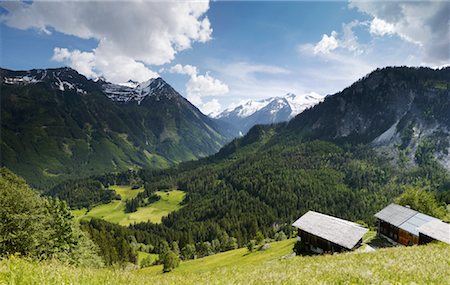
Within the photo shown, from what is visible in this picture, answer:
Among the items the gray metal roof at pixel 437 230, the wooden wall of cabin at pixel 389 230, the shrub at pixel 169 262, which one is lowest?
the shrub at pixel 169 262

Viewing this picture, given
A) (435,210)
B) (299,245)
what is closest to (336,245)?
(299,245)

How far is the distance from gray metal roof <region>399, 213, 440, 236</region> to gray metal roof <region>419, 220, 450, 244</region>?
3.83 metres

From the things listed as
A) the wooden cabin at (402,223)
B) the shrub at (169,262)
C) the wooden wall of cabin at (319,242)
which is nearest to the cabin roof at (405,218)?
the wooden cabin at (402,223)

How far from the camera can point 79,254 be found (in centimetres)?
6025

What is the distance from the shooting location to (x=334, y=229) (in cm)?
6353

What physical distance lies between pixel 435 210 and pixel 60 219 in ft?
315

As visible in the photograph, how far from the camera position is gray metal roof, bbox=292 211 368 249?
195 ft

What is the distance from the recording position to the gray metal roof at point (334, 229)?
59341 millimetres

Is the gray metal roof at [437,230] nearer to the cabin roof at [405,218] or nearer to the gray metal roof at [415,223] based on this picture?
the cabin roof at [405,218]

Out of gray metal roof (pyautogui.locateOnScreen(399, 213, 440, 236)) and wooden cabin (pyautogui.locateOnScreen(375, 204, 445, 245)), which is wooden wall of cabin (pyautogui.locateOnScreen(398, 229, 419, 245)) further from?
gray metal roof (pyautogui.locateOnScreen(399, 213, 440, 236))

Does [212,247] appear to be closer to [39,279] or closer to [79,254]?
[79,254]

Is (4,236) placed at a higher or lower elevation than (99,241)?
higher

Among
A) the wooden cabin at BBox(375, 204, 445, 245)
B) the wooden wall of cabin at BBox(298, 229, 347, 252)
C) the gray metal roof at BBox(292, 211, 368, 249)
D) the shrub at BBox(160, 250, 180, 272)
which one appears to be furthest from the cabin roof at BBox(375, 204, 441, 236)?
the shrub at BBox(160, 250, 180, 272)

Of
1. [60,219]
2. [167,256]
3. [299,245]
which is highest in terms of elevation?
[60,219]
